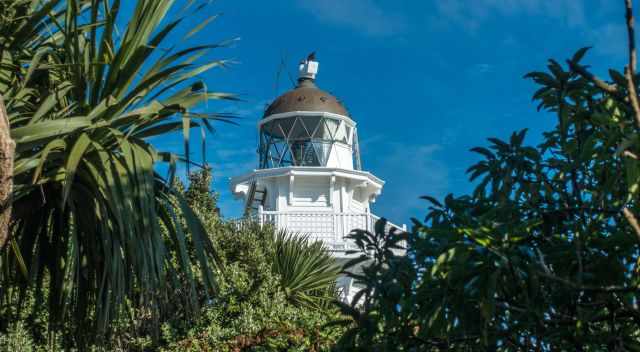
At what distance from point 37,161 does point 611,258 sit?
3.04 meters

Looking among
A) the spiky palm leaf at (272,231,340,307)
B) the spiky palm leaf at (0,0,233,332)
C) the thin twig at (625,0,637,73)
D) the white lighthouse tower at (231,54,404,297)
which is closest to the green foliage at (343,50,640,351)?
the thin twig at (625,0,637,73)

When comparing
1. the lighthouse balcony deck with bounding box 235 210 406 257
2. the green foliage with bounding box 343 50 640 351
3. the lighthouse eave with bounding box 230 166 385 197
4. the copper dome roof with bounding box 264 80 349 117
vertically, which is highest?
the copper dome roof with bounding box 264 80 349 117

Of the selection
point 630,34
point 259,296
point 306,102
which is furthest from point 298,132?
point 630,34

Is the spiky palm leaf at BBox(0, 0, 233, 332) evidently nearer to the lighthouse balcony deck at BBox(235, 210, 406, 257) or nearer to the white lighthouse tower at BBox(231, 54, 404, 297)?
the lighthouse balcony deck at BBox(235, 210, 406, 257)

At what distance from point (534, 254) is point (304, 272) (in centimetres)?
869

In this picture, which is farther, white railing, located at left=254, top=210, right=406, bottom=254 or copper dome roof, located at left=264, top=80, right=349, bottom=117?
copper dome roof, located at left=264, top=80, right=349, bottom=117

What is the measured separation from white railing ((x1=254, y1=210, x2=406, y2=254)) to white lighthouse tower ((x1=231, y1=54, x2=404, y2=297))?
→ 192 cm

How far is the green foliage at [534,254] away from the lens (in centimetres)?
Answer: 290

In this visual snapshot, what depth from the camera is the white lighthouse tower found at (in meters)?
Result: 18.4

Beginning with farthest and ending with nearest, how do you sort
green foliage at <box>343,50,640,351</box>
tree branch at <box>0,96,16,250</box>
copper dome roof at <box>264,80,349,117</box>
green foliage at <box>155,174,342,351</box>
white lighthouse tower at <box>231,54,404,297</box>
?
1. copper dome roof at <box>264,80,349,117</box>
2. white lighthouse tower at <box>231,54,404,297</box>
3. green foliage at <box>155,174,342,351</box>
4. tree branch at <box>0,96,16,250</box>
5. green foliage at <box>343,50,640,351</box>

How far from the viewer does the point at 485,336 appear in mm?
2867

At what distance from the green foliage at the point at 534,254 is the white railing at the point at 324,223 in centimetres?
1228

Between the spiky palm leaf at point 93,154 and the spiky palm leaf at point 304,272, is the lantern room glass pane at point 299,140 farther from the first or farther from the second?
the spiky palm leaf at point 93,154

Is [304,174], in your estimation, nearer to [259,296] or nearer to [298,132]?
[298,132]
